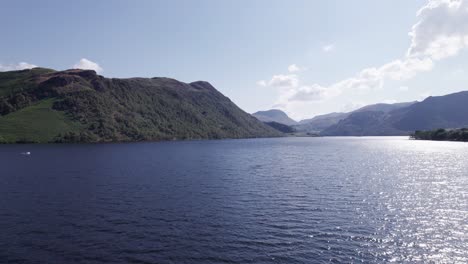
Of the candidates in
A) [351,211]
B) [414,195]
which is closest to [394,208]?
[351,211]

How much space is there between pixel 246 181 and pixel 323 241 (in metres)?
47.7

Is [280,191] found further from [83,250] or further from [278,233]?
[83,250]

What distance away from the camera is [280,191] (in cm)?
7212

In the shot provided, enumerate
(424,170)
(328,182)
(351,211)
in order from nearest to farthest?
(351,211) → (328,182) → (424,170)

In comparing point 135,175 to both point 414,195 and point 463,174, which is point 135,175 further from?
point 463,174

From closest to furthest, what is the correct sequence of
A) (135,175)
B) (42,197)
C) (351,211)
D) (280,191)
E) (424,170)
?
1. (351,211)
2. (42,197)
3. (280,191)
4. (135,175)
5. (424,170)

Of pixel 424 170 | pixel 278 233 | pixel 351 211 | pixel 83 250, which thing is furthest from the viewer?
pixel 424 170

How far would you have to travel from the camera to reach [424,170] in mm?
111062

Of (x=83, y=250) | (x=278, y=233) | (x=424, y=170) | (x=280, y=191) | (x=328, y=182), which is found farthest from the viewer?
(x=424, y=170)

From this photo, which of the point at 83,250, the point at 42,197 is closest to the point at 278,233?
the point at 83,250

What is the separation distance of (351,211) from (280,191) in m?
20.0

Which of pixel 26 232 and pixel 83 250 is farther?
pixel 26 232

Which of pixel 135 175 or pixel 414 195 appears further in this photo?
pixel 135 175

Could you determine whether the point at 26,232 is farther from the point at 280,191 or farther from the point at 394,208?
the point at 394,208
